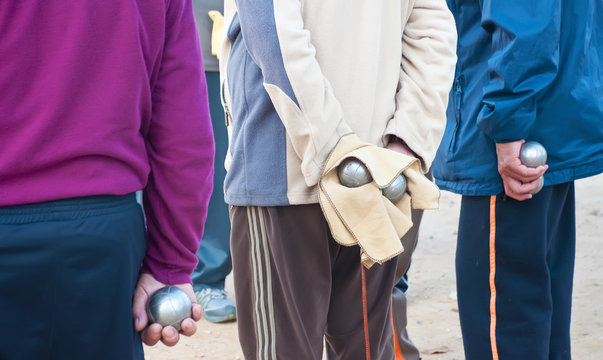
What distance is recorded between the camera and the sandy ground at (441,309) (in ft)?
13.9

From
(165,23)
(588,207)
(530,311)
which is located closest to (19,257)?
(165,23)

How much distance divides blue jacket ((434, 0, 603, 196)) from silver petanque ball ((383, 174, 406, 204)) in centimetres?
46

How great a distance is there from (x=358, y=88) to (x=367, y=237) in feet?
1.57

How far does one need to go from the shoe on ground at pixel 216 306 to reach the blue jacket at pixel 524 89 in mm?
2070

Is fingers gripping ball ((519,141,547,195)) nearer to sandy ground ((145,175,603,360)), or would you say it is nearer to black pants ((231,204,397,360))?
black pants ((231,204,397,360))

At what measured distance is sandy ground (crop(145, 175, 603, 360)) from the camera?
4.24 m

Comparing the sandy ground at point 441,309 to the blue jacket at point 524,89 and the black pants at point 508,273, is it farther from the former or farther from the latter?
the blue jacket at point 524,89

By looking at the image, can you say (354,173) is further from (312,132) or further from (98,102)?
(98,102)

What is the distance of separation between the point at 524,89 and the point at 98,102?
147 centimetres

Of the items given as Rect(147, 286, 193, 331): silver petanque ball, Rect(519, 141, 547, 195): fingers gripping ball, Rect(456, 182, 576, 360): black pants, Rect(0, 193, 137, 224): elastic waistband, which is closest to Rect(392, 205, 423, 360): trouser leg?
Rect(456, 182, 576, 360): black pants

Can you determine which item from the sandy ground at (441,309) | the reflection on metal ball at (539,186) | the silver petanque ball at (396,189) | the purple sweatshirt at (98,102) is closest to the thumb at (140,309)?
the purple sweatshirt at (98,102)

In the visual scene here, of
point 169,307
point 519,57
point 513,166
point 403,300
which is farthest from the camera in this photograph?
point 403,300

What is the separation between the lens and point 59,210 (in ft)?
5.29

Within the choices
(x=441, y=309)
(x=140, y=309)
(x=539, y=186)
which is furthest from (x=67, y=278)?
(x=441, y=309)
